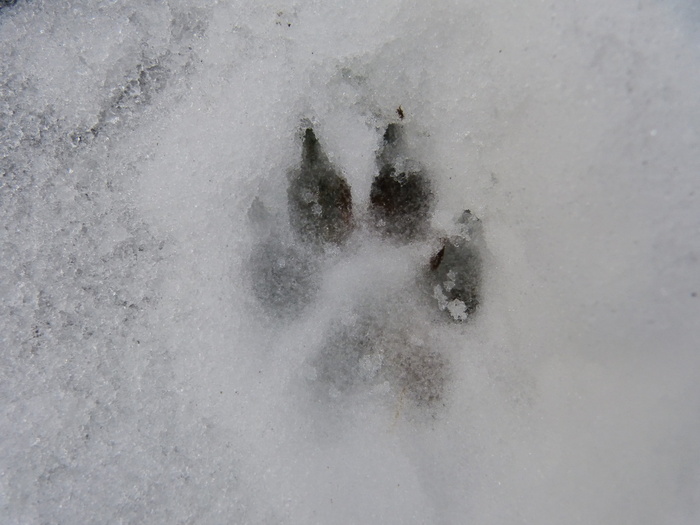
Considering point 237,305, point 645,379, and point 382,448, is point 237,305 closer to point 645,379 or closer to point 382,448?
point 382,448

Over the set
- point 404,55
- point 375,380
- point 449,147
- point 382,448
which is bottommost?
point 382,448

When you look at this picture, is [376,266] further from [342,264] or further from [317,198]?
[317,198]

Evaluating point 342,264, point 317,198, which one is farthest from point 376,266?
point 317,198

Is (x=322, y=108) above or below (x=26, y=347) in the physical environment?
above

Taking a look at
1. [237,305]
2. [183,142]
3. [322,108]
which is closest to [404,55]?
[322,108]
